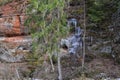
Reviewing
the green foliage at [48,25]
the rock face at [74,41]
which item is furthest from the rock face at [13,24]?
the green foliage at [48,25]

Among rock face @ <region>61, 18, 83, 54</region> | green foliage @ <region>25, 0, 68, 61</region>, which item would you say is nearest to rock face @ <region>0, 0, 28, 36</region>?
rock face @ <region>61, 18, 83, 54</region>

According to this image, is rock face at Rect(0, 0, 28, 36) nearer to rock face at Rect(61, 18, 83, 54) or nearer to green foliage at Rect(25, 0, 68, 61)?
rock face at Rect(61, 18, 83, 54)

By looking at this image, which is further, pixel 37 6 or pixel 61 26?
pixel 61 26

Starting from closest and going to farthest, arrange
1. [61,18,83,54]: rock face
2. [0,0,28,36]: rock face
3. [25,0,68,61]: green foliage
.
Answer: [25,0,68,61]: green foliage → [61,18,83,54]: rock face → [0,0,28,36]: rock face

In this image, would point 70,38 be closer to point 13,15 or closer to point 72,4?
point 72,4

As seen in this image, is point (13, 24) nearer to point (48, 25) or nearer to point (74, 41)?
point (74, 41)

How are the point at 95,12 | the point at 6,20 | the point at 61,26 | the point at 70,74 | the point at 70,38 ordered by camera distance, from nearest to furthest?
the point at 61,26 → the point at 70,74 → the point at 95,12 → the point at 70,38 → the point at 6,20

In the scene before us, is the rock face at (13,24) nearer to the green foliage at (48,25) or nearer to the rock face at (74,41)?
the rock face at (74,41)

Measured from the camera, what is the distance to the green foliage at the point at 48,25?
34.0 feet

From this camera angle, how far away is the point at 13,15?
13883 mm

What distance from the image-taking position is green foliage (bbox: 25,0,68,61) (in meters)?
10.4

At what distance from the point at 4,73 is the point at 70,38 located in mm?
3097

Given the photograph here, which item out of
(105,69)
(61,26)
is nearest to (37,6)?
(61,26)

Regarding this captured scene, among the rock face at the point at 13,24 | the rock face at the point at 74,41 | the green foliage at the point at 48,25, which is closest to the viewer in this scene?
the green foliage at the point at 48,25
